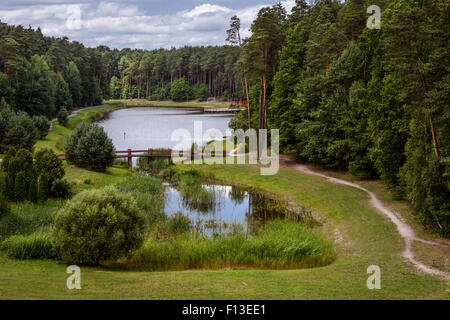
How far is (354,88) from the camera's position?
32.2 m

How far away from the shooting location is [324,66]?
124 ft

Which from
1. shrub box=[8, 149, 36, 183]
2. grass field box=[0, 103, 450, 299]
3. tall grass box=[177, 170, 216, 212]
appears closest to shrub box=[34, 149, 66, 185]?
shrub box=[8, 149, 36, 183]

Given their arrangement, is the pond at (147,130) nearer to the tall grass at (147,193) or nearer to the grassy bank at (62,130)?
the grassy bank at (62,130)

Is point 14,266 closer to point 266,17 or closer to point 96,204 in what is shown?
point 96,204

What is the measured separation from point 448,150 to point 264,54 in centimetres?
2398

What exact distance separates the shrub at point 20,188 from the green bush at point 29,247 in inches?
315

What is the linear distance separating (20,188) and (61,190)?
10.2 ft

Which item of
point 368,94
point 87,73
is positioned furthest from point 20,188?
point 87,73

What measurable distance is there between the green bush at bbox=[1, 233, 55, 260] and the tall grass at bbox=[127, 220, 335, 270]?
3179 millimetres

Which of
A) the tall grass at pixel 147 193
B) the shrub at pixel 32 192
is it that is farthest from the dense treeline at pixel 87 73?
the shrub at pixel 32 192

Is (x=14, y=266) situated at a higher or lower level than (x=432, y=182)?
lower

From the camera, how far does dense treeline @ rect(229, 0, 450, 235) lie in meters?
19.5
